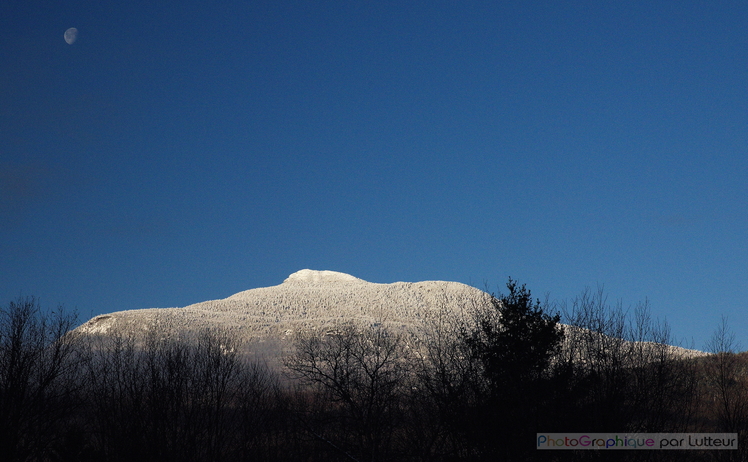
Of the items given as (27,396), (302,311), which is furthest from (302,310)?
(27,396)

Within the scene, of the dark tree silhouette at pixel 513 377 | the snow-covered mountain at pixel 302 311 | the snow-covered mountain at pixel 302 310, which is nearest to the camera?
the dark tree silhouette at pixel 513 377

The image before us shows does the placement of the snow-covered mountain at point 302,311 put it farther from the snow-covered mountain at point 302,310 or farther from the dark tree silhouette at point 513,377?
the dark tree silhouette at point 513,377

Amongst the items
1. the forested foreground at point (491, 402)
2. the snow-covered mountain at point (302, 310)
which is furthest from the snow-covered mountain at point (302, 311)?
the forested foreground at point (491, 402)

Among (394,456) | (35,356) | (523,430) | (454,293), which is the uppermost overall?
(454,293)

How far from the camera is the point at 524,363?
22828 mm

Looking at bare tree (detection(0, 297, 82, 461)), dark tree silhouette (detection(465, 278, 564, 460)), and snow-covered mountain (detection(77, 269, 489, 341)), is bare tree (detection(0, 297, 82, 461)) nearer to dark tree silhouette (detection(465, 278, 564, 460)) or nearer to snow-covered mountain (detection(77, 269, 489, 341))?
dark tree silhouette (detection(465, 278, 564, 460))

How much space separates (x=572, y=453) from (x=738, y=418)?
22.8ft

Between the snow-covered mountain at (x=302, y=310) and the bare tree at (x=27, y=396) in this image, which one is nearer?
the bare tree at (x=27, y=396)

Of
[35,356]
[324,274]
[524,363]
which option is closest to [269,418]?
[35,356]

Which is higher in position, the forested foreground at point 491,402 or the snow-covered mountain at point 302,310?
the snow-covered mountain at point 302,310

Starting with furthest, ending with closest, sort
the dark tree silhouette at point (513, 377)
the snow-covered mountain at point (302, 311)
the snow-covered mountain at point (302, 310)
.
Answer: the snow-covered mountain at point (302, 310) < the snow-covered mountain at point (302, 311) < the dark tree silhouette at point (513, 377)

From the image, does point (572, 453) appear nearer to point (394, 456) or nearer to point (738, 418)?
point (738, 418)

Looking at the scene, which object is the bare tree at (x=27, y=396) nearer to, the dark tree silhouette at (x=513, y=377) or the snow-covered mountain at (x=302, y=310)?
the dark tree silhouette at (x=513, y=377)

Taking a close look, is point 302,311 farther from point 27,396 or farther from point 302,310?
point 27,396
